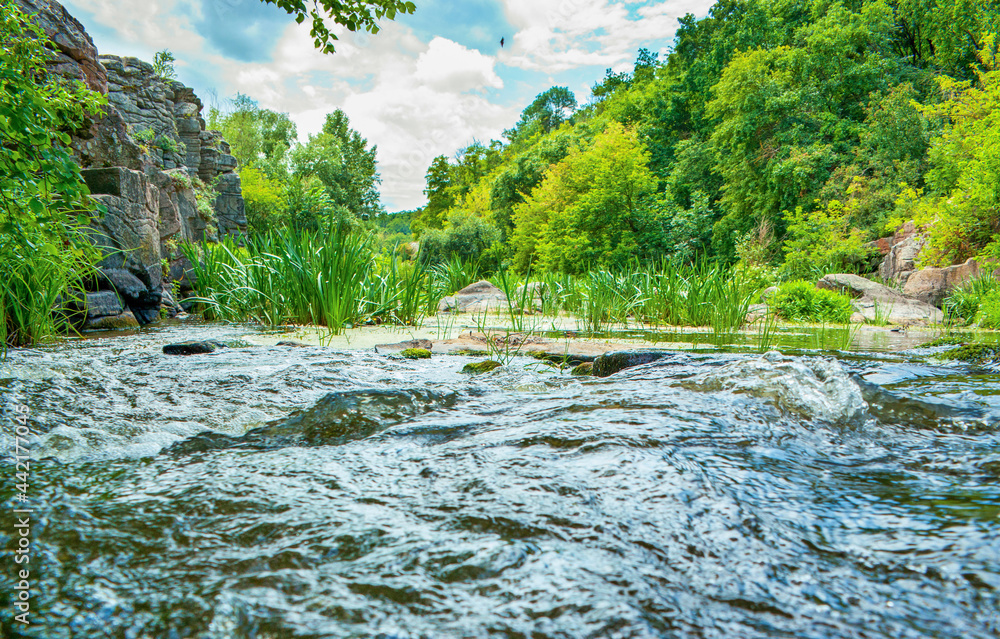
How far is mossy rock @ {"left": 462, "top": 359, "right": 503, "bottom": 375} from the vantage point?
300cm

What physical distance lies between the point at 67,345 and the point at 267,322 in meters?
2.05

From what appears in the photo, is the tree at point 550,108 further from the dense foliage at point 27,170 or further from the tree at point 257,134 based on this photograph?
the dense foliage at point 27,170

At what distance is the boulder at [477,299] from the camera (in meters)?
9.48

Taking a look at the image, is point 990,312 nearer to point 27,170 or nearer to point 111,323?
point 27,170

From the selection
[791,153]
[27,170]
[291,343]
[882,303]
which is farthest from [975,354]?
[791,153]

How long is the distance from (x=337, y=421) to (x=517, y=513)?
945mm

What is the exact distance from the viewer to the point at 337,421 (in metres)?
1.85

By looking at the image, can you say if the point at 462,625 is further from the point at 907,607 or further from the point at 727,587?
the point at 907,607

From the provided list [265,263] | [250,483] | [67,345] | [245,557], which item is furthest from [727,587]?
[265,263]

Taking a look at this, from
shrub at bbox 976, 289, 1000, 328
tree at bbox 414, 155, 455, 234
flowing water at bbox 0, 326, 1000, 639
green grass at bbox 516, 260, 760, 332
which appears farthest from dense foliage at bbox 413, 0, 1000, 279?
tree at bbox 414, 155, 455, 234

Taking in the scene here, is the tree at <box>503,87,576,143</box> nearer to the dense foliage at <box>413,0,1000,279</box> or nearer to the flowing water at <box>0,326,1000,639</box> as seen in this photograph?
the dense foliage at <box>413,0,1000,279</box>

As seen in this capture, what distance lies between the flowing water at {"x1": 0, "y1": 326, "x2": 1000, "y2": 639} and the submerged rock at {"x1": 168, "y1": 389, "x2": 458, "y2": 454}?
11mm

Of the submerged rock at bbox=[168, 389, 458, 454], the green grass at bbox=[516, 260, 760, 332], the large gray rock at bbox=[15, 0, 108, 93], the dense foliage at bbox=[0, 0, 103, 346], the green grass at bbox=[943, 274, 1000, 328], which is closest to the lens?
the submerged rock at bbox=[168, 389, 458, 454]

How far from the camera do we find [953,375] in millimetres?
2695
